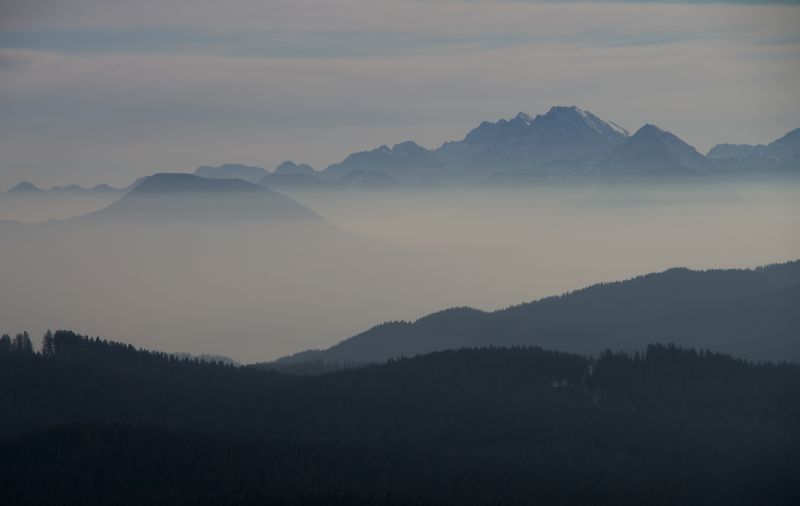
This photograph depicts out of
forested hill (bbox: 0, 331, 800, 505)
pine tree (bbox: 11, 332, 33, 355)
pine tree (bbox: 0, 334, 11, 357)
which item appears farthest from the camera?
pine tree (bbox: 11, 332, 33, 355)

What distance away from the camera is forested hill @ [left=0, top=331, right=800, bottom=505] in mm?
135750

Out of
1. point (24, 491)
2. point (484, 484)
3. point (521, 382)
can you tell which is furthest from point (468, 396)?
point (24, 491)

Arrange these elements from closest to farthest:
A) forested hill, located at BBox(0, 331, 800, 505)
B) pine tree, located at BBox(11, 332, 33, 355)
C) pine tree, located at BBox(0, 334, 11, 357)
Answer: forested hill, located at BBox(0, 331, 800, 505), pine tree, located at BBox(0, 334, 11, 357), pine tree, located at BBox(11, 332, 33, 355)

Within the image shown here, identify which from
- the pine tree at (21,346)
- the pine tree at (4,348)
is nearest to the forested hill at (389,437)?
the pine tree at (21,346)

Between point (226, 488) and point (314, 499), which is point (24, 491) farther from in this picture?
point (314, 499)

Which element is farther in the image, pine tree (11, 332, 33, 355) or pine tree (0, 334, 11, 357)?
pine tree (11, 332, 33, 355)

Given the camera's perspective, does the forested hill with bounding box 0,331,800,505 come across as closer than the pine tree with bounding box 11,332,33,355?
Yes

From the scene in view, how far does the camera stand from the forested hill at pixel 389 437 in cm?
13575

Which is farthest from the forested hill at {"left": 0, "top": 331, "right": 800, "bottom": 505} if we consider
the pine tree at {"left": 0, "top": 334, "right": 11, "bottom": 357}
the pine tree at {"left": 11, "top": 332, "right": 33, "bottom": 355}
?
the pine tree at {"left": 0, "top": 334, "right": 11, "bottom": 357}

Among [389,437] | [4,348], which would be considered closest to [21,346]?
[4,348]

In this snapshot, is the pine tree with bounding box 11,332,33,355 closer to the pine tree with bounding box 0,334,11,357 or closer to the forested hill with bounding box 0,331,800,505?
the forested hill with bounding box 0,331,800,505

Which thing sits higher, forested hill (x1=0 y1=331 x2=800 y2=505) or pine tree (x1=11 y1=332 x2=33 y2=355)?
pine tree (x1=11 y1=332 x2=33 y2=355)

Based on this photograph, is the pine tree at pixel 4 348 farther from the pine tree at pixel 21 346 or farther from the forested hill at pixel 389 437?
the forested hill at pixel 389 437

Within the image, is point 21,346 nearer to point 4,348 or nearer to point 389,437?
point 4,348
